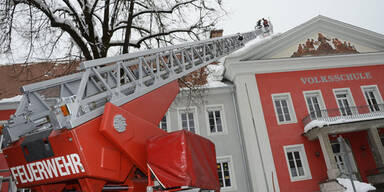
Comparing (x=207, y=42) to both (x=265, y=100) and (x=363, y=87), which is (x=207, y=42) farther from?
(x=363, y=87)

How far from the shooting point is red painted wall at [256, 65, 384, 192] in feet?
46.7

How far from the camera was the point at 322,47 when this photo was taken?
1777 cm

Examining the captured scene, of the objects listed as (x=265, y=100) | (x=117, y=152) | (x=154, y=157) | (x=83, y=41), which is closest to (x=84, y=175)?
(x=117, y=152)

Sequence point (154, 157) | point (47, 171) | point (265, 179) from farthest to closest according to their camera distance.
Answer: point (265, 179) → point (154, 157) → point (47, 171)

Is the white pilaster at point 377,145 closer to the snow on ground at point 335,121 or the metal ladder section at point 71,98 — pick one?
the snow on ground at point 335,121

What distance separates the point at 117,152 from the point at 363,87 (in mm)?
18142

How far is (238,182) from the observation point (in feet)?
47.5

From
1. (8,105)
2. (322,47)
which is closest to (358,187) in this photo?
(322,47)

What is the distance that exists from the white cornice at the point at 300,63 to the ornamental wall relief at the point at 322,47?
0.62 metres

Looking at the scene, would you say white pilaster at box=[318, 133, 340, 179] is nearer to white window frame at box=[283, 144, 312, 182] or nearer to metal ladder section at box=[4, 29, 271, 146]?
white window frame at box=[283, 144, 312, 182]

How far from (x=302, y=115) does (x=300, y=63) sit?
140 inches

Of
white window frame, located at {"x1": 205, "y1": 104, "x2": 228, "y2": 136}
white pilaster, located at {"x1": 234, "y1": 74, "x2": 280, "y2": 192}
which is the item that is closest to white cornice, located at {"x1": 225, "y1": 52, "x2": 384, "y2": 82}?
white pilaster, located at {"x1": 234, "y1": 74, "x2": 280, "y2": 192}

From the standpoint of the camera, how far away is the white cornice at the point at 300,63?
16.3 metres

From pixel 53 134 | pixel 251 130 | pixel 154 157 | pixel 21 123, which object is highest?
pixel 251 130
